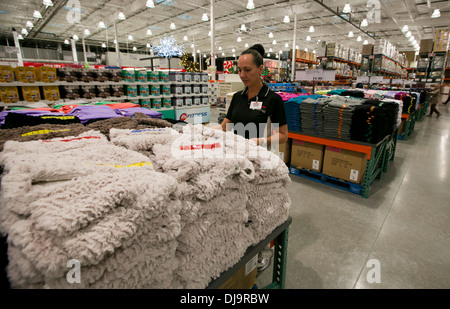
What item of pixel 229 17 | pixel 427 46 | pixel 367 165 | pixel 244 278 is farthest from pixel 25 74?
pixel 427 46

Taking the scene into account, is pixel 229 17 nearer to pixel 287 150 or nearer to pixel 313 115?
pixel 287 150

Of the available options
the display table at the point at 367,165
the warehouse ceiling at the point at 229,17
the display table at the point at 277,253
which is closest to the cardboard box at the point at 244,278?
the display table at the point at 277,253

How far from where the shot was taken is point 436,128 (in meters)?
7.80

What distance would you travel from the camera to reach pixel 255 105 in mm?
2064

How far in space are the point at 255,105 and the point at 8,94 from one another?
4.64 metres

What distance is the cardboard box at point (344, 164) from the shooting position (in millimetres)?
3195

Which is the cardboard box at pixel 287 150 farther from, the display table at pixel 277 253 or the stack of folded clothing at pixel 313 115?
the display table at pixel 277 253

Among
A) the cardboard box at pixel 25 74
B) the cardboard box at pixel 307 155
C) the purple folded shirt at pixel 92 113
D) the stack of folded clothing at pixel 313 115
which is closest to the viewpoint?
the purple folded shirt at pixel 92 113

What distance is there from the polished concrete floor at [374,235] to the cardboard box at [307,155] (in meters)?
0.26

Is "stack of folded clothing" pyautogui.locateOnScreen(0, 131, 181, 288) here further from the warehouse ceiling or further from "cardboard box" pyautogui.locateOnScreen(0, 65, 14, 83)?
the warehouse ceiling

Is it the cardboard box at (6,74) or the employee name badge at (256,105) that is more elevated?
the cardboard box at (6,74)
